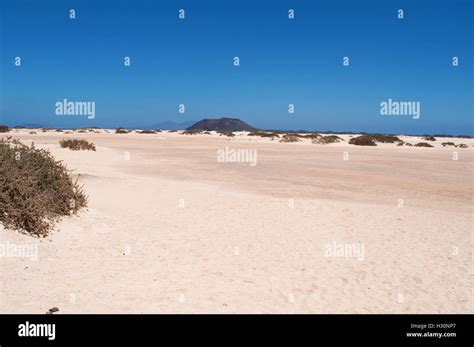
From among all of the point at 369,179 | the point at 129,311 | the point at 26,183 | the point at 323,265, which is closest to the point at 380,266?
the point at 323,265

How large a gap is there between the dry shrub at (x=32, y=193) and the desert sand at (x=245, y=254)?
0.29 metres

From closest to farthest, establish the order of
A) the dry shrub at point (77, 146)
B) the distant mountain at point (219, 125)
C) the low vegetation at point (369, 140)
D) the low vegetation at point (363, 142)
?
the dry shrub at point (77, 146) < the low vegetation at point (363, 142) < the low vegetation at point (369, 140) < the distant mountain at point (219, 125)

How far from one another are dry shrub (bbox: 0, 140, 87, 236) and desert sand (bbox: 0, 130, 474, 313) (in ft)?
0.94

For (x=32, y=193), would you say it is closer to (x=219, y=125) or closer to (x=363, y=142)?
(x=363, y=142)

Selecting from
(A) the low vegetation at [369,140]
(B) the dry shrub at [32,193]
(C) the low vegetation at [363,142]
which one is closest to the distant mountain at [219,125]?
(A) the low vegetation at [369,140]

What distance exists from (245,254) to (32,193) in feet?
14.1

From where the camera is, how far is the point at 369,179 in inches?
778

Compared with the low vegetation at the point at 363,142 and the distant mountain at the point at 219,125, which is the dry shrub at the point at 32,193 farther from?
the distant mountain at the point at 219,125

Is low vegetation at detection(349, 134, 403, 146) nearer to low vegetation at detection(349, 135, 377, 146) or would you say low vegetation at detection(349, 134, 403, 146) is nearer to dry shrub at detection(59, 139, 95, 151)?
low vegetation at detection(349, 135, 377, 146)

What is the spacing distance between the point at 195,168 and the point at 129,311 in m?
17.5

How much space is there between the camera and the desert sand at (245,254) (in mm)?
6004

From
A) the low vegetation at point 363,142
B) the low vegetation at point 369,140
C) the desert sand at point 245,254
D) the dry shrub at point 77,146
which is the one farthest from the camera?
the low vegetation at point 369,140

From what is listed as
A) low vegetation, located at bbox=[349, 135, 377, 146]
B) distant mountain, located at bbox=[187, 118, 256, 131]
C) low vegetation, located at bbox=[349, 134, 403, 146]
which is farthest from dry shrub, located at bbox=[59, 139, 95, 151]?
distant mountain, located at bbox=[187, 118, 256, 131]

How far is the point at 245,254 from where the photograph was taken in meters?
8.27
